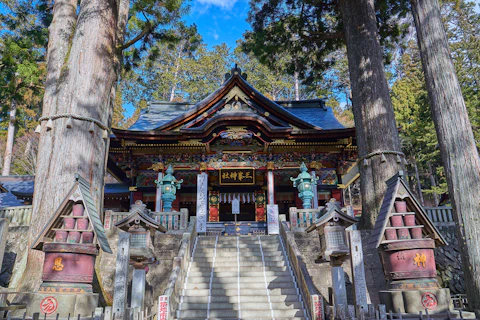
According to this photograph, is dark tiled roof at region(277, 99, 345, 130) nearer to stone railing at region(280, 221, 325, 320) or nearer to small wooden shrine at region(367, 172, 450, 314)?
stone railing at region(280, 221, 325, 320)

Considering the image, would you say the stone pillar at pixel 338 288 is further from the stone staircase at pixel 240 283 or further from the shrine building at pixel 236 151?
the shrine building at pixel 236 151

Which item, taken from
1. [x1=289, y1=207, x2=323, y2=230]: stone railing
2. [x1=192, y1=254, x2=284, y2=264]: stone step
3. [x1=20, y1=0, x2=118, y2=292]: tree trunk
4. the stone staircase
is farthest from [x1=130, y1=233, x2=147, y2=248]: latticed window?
[x1=289, y1=207, x2=323, y2=230]: stone railing

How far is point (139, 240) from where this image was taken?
6.48 metres

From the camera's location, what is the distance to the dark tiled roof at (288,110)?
55.6 feet

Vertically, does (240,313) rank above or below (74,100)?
below

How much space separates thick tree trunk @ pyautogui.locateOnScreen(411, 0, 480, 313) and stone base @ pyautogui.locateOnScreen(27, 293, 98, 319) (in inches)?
259

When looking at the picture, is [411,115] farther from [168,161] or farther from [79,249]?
[79,249]

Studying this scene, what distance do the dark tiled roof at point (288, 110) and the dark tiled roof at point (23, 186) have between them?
3.25 metres

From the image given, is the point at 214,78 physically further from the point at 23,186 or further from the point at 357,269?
the point at 357,269

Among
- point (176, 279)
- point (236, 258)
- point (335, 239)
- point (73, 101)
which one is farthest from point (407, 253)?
point (73, 101)

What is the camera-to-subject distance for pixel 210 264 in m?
8.82

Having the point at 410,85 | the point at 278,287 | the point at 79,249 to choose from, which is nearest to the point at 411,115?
the point at 410,85

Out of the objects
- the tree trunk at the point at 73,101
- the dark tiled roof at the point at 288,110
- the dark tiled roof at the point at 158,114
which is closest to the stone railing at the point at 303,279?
the tree trunk at the point at 73,101

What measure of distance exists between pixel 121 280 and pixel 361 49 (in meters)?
9.45
